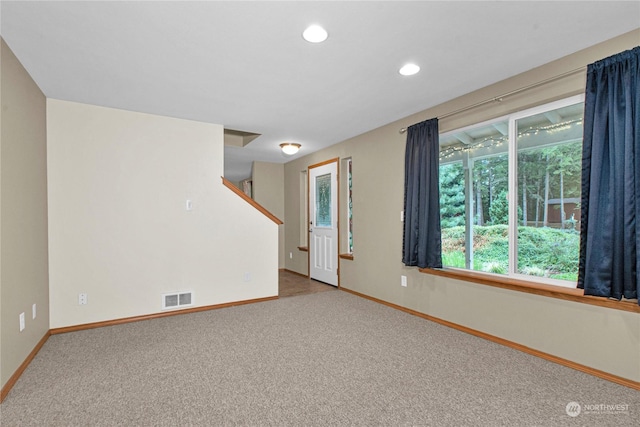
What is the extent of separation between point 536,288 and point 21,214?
3929mm

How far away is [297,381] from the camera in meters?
2.07

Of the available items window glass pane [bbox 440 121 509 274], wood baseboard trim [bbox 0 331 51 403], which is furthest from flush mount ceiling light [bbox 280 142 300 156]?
wood baseboard trim [bbox 0 331 51 403]

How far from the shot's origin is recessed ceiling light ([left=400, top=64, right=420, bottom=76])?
2420 millimetres

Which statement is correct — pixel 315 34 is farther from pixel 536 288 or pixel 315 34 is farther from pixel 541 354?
pixel 541 354

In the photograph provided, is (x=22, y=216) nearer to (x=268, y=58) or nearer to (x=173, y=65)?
(x=173, y=65)

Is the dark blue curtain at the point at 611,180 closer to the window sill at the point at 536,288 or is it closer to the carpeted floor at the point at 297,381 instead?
the window sill at the point at 536,288

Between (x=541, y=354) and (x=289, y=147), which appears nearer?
(x=541, y=354)

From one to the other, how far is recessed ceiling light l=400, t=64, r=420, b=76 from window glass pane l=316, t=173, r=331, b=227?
2.69 meters

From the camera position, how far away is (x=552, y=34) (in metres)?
2.03

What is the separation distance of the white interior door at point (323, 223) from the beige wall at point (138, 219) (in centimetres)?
133

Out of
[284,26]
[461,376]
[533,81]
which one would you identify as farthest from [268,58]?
[461,376]

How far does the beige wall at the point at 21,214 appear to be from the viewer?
2.02 meters

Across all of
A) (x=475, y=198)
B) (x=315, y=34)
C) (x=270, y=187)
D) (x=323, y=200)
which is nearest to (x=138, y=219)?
(x=315, y=34)

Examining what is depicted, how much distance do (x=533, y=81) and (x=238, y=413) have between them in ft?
10.4
